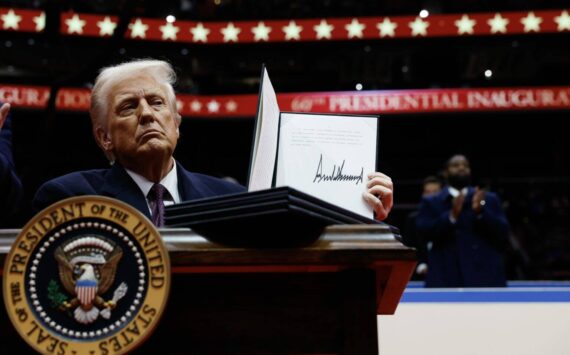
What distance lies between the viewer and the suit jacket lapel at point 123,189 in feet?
4.98

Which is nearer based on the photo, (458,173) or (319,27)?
(458,173)

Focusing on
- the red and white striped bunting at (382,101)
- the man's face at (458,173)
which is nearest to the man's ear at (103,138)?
the man's face at (458,173)

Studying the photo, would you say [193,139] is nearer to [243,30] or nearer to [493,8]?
[243,30]

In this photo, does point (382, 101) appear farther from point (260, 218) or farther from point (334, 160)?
point (260, 218)

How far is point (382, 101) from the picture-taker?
369 inches

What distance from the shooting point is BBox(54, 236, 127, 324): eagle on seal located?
81cm

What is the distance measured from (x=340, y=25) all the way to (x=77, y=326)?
9019 mm

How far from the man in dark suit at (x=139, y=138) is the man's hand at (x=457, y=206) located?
269cm

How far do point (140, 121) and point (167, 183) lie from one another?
0.16 metres

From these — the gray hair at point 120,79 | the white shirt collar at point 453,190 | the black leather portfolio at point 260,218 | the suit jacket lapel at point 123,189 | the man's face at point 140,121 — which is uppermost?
the white shirt collar at point 453,190

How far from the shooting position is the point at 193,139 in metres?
11.2

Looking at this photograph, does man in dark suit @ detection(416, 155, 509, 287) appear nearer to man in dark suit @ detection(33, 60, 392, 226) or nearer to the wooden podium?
man in dark suit @ detection(33, 60, 392, 226)

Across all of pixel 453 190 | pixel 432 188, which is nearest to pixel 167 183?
pixel 453 190

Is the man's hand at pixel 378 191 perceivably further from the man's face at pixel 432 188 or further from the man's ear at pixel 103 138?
the man's face at pixel 432 188
